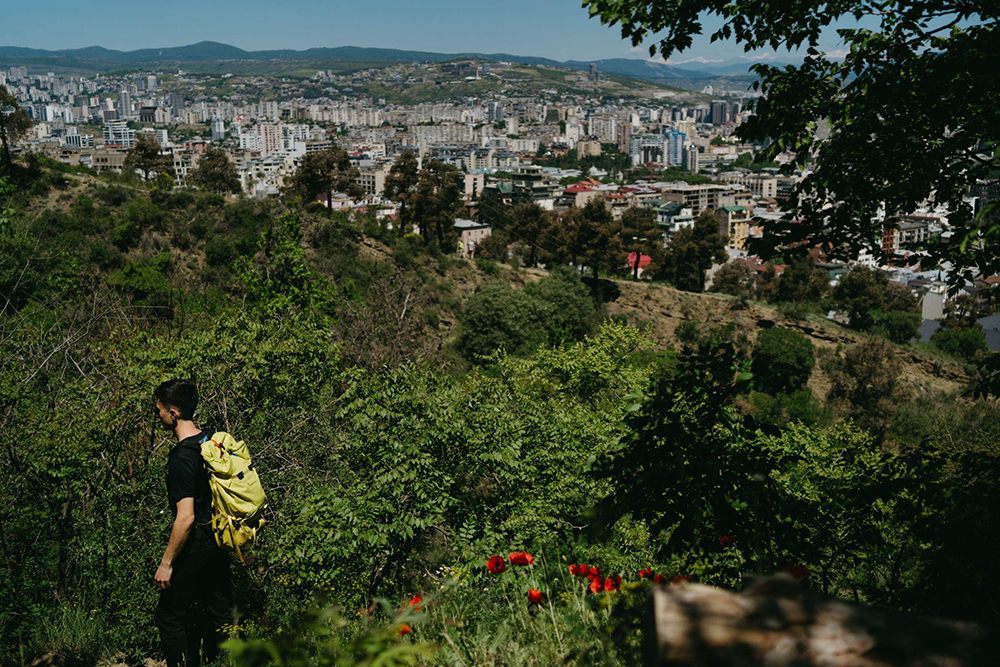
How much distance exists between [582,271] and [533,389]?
20.5 m

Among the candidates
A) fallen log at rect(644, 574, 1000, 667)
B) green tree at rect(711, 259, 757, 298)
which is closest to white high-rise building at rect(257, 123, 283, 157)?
green tree at rect(711, 259, 757, 298)

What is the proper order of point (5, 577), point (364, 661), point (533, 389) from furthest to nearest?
point (533, 389)
point (5, 577)
point (364, 661)

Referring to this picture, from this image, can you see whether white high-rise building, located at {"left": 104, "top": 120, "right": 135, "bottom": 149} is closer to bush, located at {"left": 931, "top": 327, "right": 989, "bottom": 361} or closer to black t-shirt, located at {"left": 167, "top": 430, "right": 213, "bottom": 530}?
bush, located at {"left": 931, "top": 327, "right": 989, "bottom": 361}

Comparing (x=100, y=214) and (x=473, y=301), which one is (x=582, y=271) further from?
(x=100, y=214)

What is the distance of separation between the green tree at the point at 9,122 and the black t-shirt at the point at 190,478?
62.6 feet

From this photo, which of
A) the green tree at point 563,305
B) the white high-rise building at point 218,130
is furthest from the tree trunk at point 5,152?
the white high-rise building at point 218,130

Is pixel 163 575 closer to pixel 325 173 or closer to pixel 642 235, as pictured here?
pixel 325 173

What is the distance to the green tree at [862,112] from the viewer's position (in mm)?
2896

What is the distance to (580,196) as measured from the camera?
3445 inches

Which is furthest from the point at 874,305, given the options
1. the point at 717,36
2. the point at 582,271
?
the point at 717,36

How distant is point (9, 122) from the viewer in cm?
1891

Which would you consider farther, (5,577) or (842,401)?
(842,401)

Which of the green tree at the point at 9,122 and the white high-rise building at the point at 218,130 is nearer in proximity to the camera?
the green tree at the point at 9,122

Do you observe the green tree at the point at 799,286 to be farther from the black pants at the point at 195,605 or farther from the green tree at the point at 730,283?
the black pants at the point at 195,605
